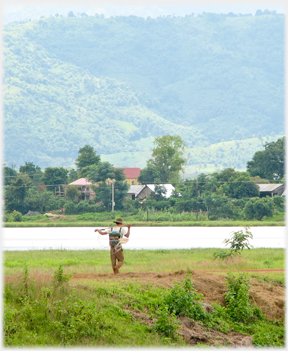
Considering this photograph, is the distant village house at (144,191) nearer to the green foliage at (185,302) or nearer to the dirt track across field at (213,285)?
the dirt track across field at (213,285)

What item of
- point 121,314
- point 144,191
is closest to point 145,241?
point 121,314

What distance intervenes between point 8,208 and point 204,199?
28468 mm

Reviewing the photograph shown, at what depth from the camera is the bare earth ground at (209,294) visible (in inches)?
445

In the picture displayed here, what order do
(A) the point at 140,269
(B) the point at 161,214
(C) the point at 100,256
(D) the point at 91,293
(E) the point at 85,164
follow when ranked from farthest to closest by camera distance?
1. (E) the point at 85,164
2. (B) the point at 161,214
3. (C) the point at 100,256
4. (A) the point at 140,269
5. (D) the point at 91,293

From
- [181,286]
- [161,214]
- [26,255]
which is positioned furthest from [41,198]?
[181,286]

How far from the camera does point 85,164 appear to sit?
91250mm

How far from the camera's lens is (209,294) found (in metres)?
13.2

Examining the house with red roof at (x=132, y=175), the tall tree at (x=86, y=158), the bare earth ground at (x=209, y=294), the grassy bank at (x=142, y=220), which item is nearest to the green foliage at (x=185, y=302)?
the bare earth ground at (x=209, y=294)

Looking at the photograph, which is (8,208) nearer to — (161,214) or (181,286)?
(161,214)

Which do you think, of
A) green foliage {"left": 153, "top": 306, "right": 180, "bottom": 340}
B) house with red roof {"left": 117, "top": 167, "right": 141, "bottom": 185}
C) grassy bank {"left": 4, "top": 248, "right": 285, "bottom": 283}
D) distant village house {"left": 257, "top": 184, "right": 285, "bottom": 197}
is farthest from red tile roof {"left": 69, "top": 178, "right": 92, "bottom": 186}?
green foliage {"left": 153, "top": 306, "right": 180, "bottom": 340}

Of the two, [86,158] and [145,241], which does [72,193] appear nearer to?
[86,158]

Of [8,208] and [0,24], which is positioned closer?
[0,24]

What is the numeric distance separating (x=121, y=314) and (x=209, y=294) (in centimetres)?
301

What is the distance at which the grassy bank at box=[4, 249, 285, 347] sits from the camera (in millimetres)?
10086
